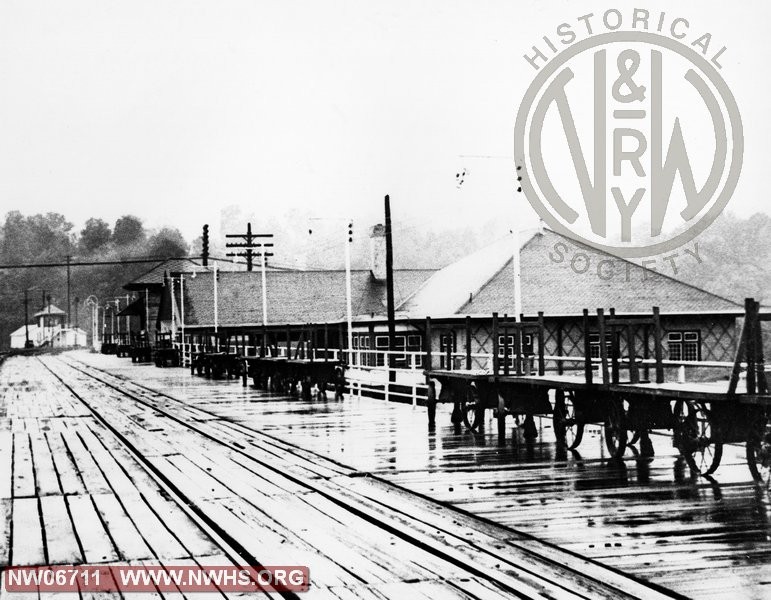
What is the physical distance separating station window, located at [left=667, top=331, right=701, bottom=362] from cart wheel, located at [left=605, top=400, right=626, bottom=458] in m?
28.1

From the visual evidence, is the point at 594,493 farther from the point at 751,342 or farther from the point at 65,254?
the point at 65,254

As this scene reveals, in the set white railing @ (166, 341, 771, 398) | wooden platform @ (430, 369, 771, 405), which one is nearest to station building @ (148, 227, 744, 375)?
white railing @ (166, 341, 771, 398)

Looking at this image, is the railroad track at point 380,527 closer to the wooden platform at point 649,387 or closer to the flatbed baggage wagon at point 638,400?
the wooden platform at point 649,387

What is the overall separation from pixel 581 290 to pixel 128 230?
406 feet

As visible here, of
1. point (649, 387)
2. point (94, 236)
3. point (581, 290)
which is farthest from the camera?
point (94, 236)

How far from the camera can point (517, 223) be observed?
18.8 metres

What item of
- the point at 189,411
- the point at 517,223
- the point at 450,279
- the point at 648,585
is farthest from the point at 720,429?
the point at 450,279

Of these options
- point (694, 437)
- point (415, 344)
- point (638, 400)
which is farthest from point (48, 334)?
point (694, 437)

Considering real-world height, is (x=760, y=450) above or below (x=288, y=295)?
below

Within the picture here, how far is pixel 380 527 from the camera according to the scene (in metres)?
7.78

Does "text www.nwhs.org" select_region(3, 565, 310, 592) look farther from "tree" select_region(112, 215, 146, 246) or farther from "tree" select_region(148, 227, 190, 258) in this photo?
"tree" select_region(112, 215, 146, 246)

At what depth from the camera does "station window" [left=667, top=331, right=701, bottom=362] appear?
3828cm

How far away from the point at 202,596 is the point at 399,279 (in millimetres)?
55704

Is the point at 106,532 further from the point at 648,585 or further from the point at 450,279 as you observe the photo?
the point at 450,279
